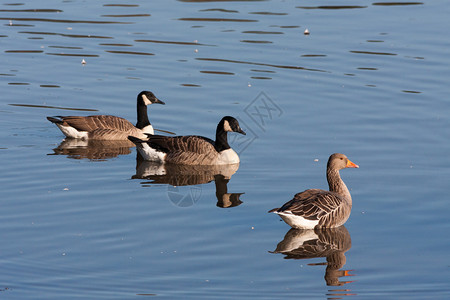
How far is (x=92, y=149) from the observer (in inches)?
771

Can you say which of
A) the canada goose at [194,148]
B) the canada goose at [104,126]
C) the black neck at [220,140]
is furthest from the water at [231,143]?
the black neck at [220,140]

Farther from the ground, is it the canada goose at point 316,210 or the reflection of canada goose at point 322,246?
the canada goose at point 316,210

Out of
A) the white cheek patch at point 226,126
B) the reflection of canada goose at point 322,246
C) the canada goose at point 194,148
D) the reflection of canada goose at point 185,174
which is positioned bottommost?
the reflection of canada goose at point 185,174

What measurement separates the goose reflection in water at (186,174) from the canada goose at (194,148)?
14 centimetres

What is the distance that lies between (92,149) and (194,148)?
2726mm

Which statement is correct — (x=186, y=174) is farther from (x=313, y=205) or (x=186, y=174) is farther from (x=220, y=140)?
(x=313, y=205)

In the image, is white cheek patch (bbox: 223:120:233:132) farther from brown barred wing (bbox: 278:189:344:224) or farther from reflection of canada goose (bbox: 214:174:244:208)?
brown barred wing (bbox: 278:189:344:224)

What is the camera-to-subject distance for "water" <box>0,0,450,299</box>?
1178cm

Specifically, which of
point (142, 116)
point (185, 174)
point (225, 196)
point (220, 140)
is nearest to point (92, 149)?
point (142, 116)

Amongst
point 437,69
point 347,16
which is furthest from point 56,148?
point 347,16

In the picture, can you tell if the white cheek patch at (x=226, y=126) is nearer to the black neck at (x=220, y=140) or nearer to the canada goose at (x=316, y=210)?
the black neck at (x=220, y=140)

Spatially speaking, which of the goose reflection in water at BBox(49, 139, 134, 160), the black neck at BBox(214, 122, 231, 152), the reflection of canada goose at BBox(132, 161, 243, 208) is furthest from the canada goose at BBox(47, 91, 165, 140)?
the black neck at BBox(214, 122, 231, 152)

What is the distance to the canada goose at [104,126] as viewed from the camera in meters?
19.8

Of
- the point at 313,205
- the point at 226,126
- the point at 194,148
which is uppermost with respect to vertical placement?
the point at 226,126
